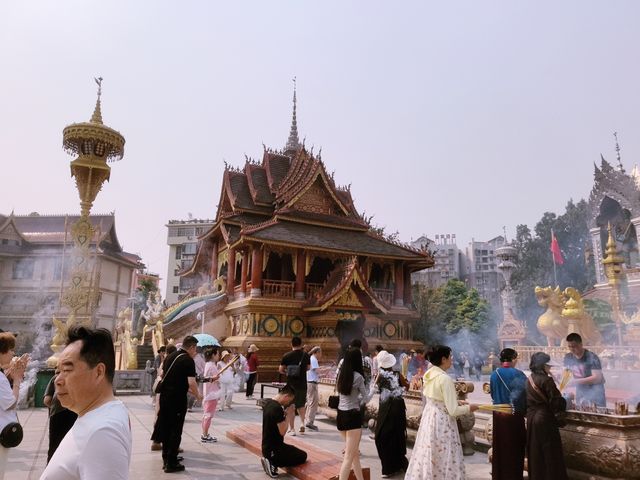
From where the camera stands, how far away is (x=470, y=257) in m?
100

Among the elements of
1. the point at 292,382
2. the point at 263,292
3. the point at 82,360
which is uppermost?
the point at 263,292

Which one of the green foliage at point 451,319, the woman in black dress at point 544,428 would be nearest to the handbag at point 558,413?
the woman in black dress at point 544,428

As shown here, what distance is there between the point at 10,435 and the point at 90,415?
7.82ft

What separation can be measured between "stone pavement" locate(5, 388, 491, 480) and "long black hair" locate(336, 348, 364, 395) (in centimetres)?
154

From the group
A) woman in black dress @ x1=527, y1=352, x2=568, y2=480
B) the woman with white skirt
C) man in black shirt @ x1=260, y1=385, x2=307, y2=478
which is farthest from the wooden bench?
woman in black dress @ x1=527, y1=352, x2=568, y2=480

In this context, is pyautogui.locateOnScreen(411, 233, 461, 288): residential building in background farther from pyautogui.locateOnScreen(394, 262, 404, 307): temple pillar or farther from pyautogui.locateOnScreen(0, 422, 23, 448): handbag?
pyautogui.locateOnScreen(0, 422, 23, 448): handbag

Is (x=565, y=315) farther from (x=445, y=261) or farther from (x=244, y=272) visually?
(x=445, y=261)

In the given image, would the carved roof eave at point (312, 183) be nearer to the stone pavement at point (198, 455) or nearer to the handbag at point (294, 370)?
the stone pavement at point (198, 455)

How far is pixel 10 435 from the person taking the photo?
348 centimetres

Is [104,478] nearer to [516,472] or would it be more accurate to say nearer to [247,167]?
[516,472]

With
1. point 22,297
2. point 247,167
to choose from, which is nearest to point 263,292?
point 247,167

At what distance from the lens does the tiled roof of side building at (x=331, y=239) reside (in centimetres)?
2191

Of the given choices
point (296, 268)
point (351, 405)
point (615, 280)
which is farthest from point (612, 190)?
point (351, 405)

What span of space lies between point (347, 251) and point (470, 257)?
83.7m
